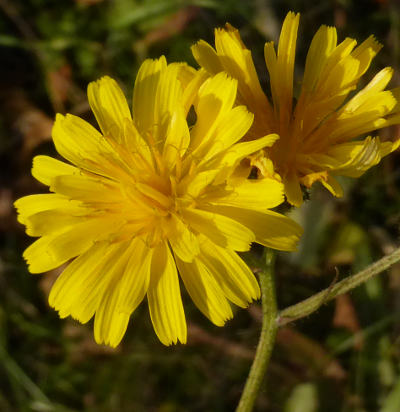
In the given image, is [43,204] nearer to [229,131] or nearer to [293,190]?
[229,131]

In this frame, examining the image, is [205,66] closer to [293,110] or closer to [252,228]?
[293,110]

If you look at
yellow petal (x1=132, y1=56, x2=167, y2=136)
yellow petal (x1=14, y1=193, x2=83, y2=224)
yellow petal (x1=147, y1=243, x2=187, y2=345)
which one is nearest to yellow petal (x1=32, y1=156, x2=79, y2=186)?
yellow petal (x1=14, y1=193, x2=83, y2=224)

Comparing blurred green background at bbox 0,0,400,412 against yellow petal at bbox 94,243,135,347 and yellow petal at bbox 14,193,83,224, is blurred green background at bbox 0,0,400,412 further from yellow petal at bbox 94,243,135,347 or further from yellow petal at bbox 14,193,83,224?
yellow petal at bbox 14,193,83,224

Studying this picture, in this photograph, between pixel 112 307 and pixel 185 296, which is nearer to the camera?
pixel 112 307

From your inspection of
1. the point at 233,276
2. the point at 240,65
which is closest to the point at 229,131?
the point at 240,65

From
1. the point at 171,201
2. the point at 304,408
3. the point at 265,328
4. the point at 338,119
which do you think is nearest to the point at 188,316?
the point at 304,408
